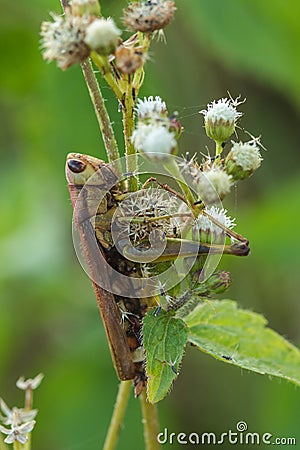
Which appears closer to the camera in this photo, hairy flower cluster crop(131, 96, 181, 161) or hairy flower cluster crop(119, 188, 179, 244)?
hairy flower cluster crop(131, 96, 181, 161)

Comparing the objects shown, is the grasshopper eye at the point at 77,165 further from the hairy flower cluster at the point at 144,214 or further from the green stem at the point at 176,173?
the green stem at the point at 176,173

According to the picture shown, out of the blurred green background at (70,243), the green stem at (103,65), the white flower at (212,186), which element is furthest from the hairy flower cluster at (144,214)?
the blurred green background at (70,243)

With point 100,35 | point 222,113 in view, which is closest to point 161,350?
point 222,113

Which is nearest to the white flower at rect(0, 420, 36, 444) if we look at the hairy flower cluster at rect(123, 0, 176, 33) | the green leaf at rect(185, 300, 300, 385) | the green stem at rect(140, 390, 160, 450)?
the green stem at rect(140, 390, 160, 450)

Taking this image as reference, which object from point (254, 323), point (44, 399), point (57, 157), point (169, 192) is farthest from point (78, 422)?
point (169, 192)

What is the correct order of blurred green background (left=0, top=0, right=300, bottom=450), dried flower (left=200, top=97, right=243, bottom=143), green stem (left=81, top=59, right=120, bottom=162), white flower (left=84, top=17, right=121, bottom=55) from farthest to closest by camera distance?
blurred green background (left=0, top=0, right=300, bottom=450) < dried flower (left=200, top=97, right=243, bottom=143) < green stem (left=81, top=59, right=120, bottom=162) < white flower (left=84, top=17, right=121, bottom=55)

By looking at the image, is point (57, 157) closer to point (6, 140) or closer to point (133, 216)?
point (6, 140)

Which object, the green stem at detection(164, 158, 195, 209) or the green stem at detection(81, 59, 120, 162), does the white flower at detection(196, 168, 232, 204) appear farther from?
the green stem at detection(81, 59, 120, 162)
